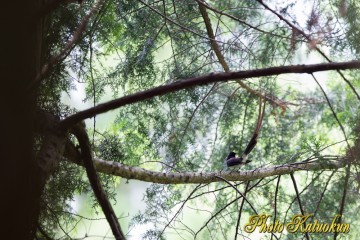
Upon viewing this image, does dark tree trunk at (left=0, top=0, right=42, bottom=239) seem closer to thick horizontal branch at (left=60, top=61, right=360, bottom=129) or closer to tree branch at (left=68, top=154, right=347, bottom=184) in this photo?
thick horizontal branch at (left=60, top=61, right=360, bottom=129)

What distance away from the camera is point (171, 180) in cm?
189

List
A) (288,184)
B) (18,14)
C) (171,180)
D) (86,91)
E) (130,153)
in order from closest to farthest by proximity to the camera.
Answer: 1. (18,14)
2. (171,180)
3. (86,91)
4. (130,153)
5. (288,184)

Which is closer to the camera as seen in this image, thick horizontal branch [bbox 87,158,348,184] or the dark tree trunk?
the dark tree trunk

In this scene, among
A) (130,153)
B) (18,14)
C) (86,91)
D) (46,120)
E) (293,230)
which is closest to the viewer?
(18,14)

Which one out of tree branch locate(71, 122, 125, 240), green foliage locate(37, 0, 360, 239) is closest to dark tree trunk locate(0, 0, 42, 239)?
tree branch locate(71, 122, 125, 240)

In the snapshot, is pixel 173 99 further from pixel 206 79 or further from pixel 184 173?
pixel 206 79

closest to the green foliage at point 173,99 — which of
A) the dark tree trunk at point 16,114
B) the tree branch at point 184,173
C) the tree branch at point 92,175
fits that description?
the tree branch at point 184,173

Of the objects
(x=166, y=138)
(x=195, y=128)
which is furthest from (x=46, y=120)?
(x=195, y=128)

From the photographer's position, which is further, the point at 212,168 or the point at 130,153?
the point at 212,168

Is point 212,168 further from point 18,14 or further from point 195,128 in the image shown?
point 18,14

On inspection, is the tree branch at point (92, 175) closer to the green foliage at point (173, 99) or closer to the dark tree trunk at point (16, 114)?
the green foliage at point (173, 99)

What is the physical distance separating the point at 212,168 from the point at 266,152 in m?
0.40

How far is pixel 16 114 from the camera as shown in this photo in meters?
0.65

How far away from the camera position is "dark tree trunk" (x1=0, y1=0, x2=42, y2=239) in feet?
2.06
